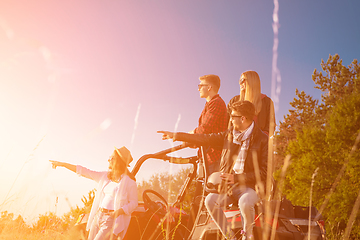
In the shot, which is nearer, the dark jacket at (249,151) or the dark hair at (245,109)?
the dark jacket at (249,151)

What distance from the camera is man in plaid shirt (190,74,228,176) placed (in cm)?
351

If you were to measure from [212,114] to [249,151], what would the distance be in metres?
0.98

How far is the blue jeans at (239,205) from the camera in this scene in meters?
2.56

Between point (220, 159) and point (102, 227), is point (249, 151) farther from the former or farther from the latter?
point (102, 227)

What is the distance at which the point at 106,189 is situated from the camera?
4.27 metres

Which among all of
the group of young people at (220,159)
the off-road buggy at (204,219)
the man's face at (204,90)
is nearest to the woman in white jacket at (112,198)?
the group of young people at (220,159)

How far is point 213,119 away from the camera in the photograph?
12.3 feet

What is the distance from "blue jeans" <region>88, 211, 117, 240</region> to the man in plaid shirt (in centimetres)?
157

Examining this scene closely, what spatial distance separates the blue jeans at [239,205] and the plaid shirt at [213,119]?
77 cm

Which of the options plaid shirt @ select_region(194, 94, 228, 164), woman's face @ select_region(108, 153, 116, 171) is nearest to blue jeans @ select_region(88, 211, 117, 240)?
woman's face @ select_region(108, 153, 116, 171)

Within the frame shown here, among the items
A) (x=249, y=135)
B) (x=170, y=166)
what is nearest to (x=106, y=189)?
(x=170, y=166)

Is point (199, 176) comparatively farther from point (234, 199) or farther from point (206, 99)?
point (206, 99)

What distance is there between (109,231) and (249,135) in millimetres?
2250

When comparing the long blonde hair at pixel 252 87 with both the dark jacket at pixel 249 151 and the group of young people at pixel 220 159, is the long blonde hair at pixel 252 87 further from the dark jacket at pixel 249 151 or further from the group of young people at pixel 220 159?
the dark jacket at pixel 249 151
